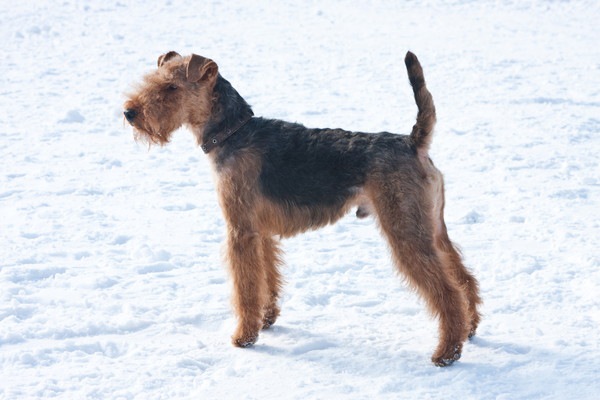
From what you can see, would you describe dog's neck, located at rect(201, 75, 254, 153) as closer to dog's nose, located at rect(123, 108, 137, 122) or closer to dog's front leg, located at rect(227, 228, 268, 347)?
dog's nose, located at rect(123, 108, 137, 122)

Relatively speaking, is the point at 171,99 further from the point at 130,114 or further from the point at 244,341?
the point at 244,341

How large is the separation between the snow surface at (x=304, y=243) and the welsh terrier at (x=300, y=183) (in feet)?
1.06

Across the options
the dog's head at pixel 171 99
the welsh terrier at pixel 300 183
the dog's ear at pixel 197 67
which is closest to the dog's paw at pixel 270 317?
the welsh terrier at pixel 300 183

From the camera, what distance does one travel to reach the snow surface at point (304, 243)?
4.34m

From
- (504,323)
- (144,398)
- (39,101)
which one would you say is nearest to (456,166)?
(504,323)

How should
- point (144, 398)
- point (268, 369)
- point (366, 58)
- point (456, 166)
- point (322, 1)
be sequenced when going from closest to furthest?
1. point (144, 398)
2. point (268, 369)
3. point (456, 166)
4. point (366, 58)
5. point (322, 1)

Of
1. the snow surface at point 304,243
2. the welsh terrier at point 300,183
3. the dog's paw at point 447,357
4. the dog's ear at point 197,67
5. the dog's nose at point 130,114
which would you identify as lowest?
the snow surface at point 304,243

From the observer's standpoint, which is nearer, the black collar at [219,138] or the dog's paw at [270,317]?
the black collar at [219,138]

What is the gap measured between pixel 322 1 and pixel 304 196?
16.7m

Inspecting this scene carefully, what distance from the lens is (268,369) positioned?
175 inches

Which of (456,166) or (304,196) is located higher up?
(304,196)

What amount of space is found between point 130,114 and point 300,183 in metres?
1.29

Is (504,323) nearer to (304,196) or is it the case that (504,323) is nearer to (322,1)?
(304,196)

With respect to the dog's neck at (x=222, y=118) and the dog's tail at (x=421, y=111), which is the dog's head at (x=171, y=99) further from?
the dog's tail at (x=421, y=111)
